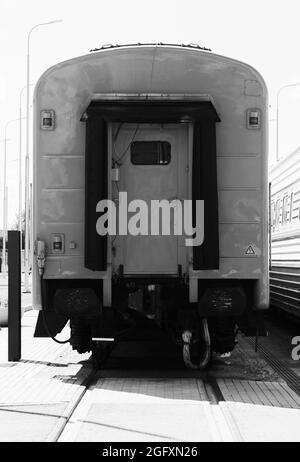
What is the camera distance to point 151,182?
9.01 meters

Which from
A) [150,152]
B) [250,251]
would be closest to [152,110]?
[150,152]

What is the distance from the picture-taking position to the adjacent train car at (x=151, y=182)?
350 inches

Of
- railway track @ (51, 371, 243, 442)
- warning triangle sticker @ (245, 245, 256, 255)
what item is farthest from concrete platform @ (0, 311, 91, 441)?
warning triangle sticker @ (245, 245, 256, 255)

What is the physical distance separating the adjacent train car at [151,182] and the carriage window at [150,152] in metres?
0.01

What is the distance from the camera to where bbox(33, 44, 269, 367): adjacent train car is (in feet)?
29.2

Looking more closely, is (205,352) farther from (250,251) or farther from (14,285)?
(14,285)

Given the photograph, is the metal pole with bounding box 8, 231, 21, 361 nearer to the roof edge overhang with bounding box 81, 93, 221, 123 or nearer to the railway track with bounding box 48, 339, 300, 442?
the railway track with bounding box 48, 339, 300, 442

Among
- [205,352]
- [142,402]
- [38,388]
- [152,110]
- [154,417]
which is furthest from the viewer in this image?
[205,352]

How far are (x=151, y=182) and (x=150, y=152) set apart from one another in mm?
373

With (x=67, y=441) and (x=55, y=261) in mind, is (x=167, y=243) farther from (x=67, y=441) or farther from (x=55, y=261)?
(x=67, y=441)

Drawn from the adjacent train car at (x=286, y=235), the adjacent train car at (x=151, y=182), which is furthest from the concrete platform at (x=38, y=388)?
the adjacent train car at (x=286, y=235)

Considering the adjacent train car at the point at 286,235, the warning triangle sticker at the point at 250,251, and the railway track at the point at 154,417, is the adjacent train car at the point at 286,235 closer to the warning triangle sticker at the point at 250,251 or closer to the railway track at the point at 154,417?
the warning triangle sticker at the point at 250,251

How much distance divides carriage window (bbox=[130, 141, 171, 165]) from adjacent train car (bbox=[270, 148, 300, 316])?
12.2 feet

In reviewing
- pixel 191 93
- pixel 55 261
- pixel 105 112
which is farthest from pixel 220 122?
pixel 55 261
